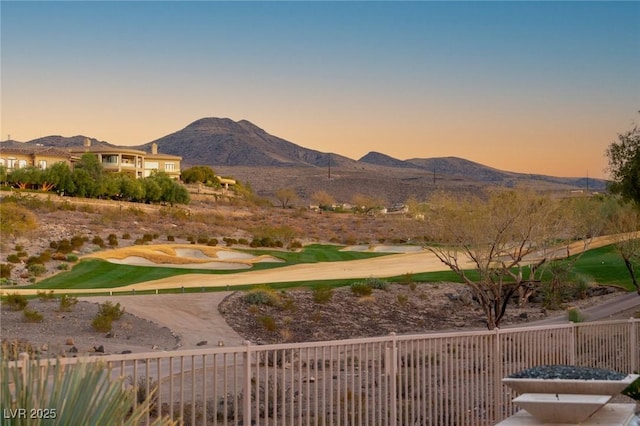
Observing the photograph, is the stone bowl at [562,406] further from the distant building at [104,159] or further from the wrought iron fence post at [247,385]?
the distant building at [104,159]

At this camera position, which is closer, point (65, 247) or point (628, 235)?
point (628, 235)

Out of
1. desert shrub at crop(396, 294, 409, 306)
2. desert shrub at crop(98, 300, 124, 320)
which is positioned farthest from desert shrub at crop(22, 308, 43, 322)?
desert shrub at crop(396, 294, 409, 306)

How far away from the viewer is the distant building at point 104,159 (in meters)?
104

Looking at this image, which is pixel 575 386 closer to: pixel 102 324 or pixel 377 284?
pixel 102 324

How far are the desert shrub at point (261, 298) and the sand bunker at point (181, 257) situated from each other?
1894cm

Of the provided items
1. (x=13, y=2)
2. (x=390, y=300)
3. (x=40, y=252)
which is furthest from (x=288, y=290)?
(x=40, y=252)

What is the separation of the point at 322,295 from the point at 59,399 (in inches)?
1091

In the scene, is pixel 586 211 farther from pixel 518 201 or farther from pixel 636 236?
pixel 518 201

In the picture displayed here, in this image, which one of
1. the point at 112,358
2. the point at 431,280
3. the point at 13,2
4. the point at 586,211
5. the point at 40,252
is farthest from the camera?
the point at 40,252

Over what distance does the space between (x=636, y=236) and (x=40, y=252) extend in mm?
32393

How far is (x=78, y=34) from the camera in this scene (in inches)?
1336

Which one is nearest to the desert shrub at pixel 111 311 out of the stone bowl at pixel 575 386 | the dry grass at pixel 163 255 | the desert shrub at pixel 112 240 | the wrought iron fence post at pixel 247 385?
the wrought iron fence post at pixel 247 385

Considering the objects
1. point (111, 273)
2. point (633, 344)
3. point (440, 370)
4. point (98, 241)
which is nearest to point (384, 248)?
point (98, 241)

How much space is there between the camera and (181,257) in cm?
5250
